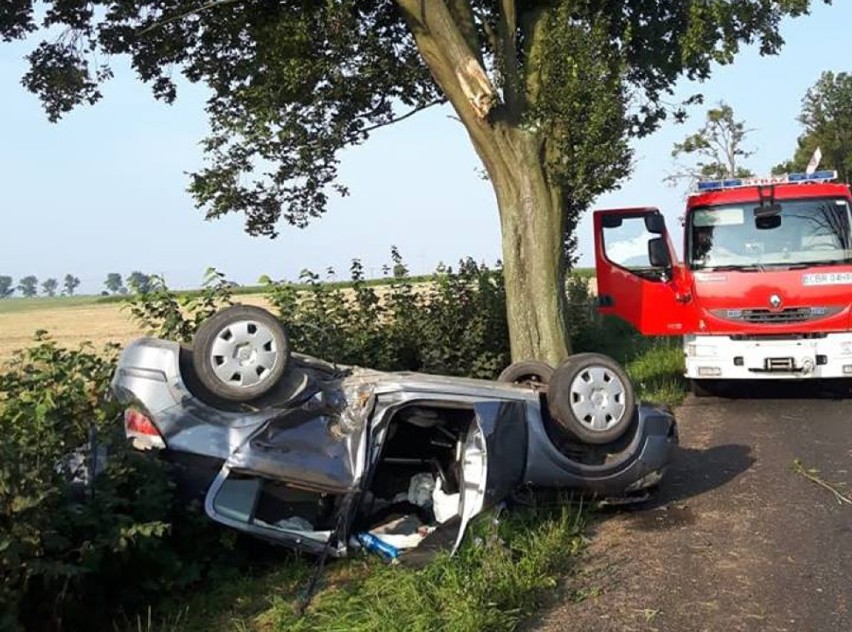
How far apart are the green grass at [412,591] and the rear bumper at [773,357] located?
598cm

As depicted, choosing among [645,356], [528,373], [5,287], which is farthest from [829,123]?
[5,287]

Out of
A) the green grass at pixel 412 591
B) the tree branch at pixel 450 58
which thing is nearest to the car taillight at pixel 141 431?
the green grass at pixel 412 591

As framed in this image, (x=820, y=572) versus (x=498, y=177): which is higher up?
(x=498, y=177)

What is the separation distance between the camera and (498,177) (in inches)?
465

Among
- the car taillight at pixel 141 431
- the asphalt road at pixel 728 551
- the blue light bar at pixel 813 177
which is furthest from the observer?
the blue light bar at pixel 813 177

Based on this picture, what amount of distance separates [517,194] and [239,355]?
692 centimetres

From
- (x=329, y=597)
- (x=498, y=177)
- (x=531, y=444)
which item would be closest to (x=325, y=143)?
(x=498, y=177)

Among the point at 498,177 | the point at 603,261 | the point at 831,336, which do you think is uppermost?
the point at 498,177

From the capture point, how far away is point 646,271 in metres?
11.4

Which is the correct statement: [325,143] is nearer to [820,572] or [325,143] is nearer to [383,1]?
[383,1]

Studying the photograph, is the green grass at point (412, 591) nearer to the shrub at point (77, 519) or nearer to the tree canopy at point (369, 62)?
the shrub at point (77, 519)

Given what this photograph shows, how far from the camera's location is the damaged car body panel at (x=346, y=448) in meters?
5.15

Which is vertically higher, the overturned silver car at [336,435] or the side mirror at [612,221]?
the side mirror at [612,221]

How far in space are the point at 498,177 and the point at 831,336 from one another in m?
4.29
